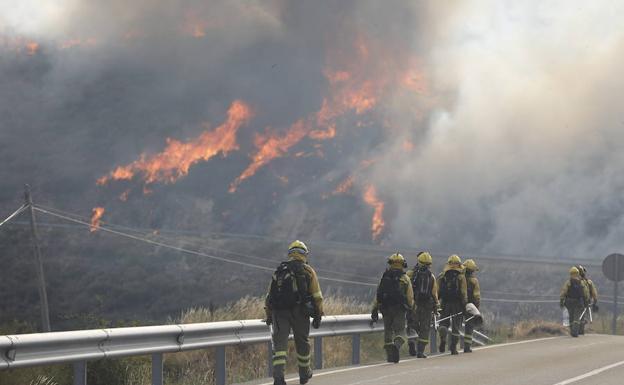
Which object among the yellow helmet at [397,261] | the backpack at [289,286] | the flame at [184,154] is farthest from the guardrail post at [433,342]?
the flame at [184,154]

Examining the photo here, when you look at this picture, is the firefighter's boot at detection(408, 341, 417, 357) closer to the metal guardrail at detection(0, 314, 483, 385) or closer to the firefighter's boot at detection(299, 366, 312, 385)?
the metal guardrail at detection(0, 314, 483, 385)

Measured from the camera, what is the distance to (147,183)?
8581 cm

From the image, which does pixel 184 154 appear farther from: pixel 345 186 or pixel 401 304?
pixel 401 304

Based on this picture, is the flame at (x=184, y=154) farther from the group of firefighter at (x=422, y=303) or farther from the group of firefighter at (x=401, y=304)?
the group of firefighter at (x=422, y=303)

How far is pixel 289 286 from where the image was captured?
14000mm

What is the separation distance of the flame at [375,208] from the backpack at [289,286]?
69.4 metres

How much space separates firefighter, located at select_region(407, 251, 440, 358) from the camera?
2005 cm

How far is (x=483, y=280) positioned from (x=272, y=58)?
38.0m

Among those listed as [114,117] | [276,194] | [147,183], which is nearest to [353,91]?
[276,194]

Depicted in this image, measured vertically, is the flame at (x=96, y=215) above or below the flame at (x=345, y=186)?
below

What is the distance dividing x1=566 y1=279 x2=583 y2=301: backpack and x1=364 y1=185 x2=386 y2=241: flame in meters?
55.1

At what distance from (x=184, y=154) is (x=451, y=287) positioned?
68636mm

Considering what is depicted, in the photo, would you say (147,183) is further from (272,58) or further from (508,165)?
(508,165)

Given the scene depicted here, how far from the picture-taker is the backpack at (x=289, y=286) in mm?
13984
